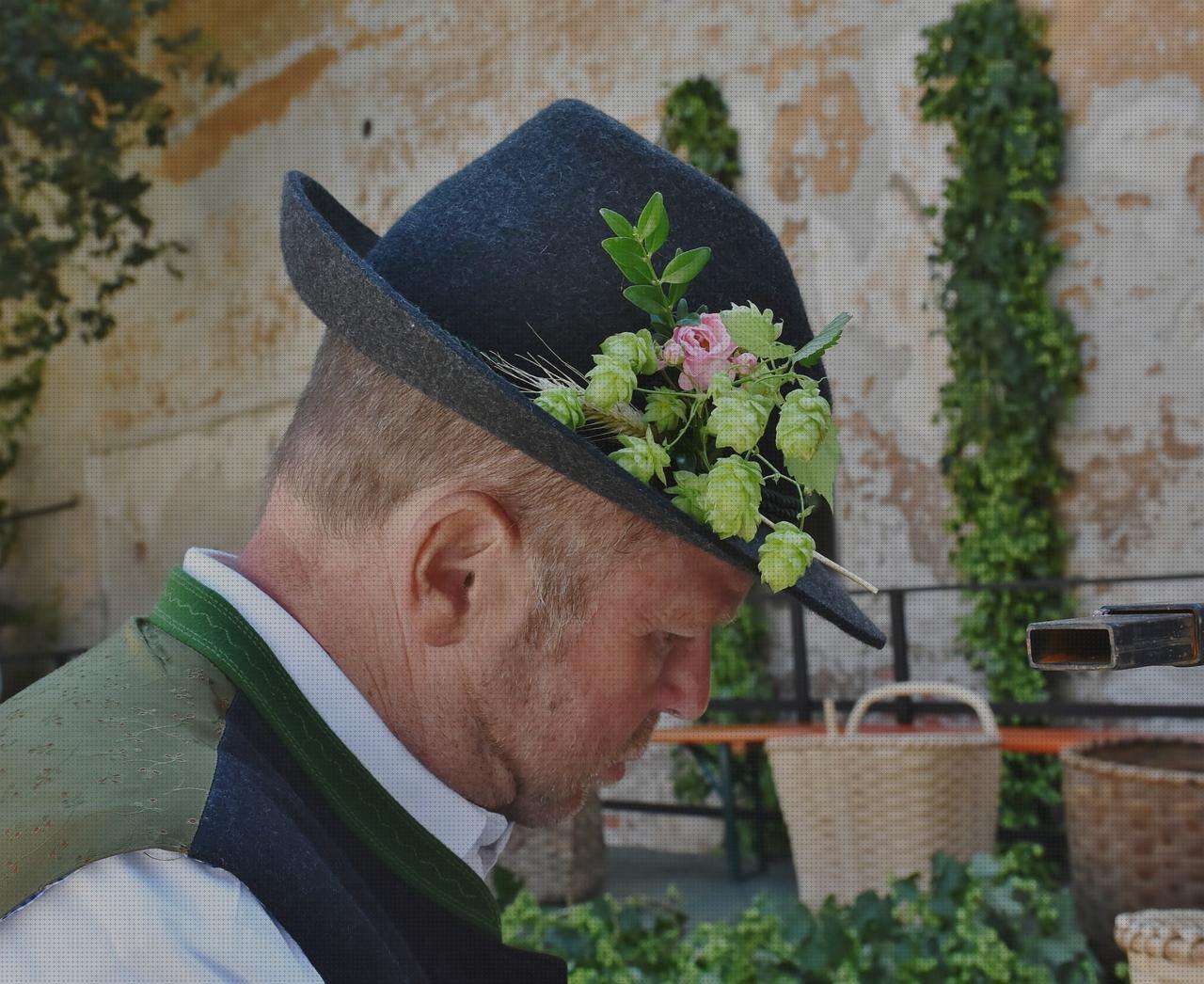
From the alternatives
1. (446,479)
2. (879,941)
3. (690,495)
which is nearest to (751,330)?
(690,495)

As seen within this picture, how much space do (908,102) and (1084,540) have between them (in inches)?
76.0

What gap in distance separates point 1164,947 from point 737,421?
100cm

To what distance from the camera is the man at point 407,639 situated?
764mm

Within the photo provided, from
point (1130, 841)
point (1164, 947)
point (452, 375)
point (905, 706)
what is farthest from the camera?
point (905, 706)

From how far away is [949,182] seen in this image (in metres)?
5.18

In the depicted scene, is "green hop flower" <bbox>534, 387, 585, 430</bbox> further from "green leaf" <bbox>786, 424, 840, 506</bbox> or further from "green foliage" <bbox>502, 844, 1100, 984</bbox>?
"green foliage" <bbox>502, 844, 1100, 984</bbox>

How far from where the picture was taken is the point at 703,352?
99 centimetres

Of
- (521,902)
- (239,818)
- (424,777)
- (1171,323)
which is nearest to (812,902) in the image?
(521,902)

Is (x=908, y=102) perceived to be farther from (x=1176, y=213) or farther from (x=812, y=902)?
(x=812, y=902)

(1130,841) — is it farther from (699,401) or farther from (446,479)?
(446,479)

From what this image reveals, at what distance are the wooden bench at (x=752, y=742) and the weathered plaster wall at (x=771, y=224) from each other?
40 cm

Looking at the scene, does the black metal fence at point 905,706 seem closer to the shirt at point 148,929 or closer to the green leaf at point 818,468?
the green leaf at point 818,468

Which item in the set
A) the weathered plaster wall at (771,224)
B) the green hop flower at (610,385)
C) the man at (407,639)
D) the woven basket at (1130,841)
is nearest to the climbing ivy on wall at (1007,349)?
the weathered plaster wall at (771,224)

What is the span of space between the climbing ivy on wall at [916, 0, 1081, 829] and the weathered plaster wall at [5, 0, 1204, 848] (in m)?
0.10
